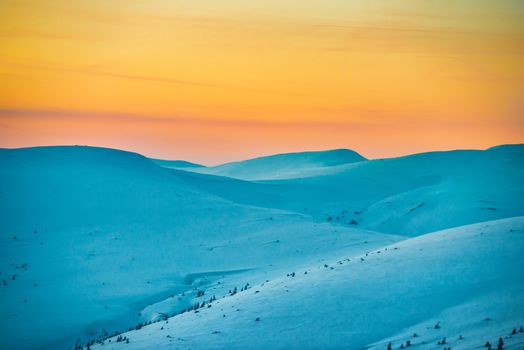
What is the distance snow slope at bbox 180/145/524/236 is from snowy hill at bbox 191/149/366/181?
14.7 meters

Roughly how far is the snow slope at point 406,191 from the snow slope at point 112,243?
237 inches

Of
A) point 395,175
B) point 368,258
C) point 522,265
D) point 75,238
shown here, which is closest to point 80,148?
point 75,238

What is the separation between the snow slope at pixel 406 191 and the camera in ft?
107

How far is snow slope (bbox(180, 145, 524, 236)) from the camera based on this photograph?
32.8m

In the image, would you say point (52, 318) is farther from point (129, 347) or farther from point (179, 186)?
point (179, 186)

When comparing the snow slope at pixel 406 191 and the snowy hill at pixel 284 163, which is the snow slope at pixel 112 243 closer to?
the snow slope at pixel 406 191

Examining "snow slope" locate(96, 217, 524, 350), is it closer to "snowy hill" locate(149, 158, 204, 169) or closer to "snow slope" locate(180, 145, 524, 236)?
"snow slope" locate(180, 145, 524, 236)

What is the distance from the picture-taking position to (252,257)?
23.4 meters

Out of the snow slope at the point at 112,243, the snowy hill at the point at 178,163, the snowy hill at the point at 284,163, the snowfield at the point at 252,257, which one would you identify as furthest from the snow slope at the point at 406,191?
the snowy hill at the point at 178,163

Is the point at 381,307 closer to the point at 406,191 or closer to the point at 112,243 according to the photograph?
the point at 112,243

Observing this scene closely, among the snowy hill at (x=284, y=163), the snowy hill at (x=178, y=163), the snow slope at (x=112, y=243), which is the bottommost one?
the snow slope at (x=112, y=243)

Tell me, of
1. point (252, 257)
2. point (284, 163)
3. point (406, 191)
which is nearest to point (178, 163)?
point (284, 163)

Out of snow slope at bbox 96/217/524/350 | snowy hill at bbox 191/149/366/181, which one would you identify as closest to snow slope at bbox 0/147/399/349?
snow slope at bbox 96/217/524/350

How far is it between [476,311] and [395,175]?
35.9 meters
